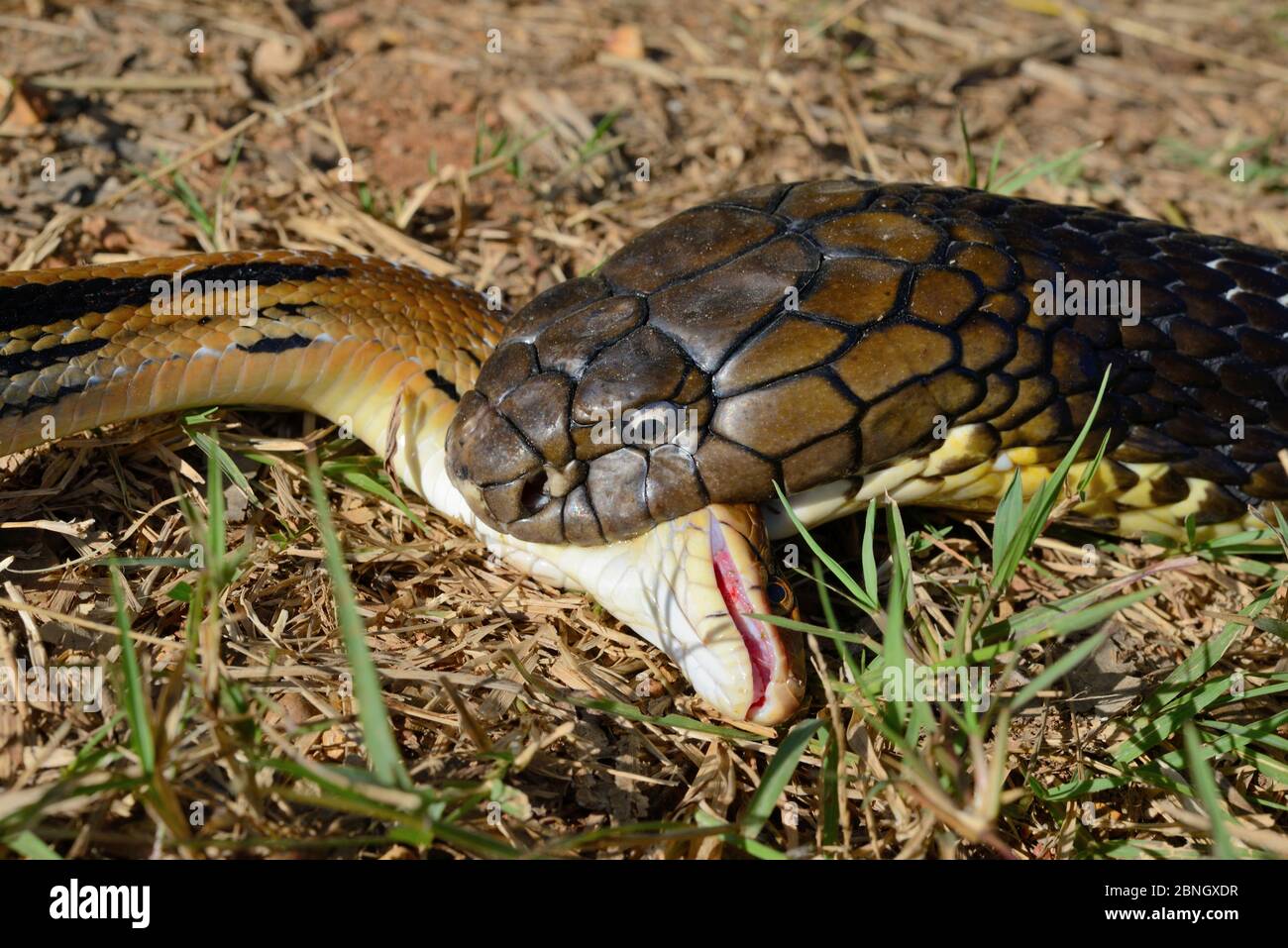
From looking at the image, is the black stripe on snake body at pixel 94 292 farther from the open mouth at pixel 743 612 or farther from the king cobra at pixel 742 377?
the open mouth at pixel 743 612

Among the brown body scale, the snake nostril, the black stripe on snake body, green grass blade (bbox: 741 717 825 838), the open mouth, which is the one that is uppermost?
the black stripe on snake body

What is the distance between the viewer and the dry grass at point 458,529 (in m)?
2.43

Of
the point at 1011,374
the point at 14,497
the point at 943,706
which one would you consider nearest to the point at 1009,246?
the point at 1011,374

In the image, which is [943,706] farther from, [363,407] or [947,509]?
[363,407]

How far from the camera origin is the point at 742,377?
2.82m

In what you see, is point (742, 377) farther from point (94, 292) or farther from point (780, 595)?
point (94, 292)

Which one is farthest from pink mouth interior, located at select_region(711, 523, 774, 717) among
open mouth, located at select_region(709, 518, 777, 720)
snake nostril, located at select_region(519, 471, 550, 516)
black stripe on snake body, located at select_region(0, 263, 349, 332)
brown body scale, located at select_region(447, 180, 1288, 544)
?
black stripe on snake body, located at select_region(0, 263, 349, 332)

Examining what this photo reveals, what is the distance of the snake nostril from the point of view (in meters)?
2.93

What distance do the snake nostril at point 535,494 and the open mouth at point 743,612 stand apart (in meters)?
0.47

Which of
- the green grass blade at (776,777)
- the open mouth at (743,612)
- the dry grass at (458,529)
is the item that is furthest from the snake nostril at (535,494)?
the green grass blade at (776,777)

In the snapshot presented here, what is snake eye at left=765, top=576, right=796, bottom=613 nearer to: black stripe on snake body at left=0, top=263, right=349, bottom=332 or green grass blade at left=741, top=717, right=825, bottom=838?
green grass blade at left=741, top=717, right=825, bottom=838

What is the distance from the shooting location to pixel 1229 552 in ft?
11.1

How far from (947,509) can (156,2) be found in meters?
4.48

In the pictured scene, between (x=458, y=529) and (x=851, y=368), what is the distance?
134 cm
